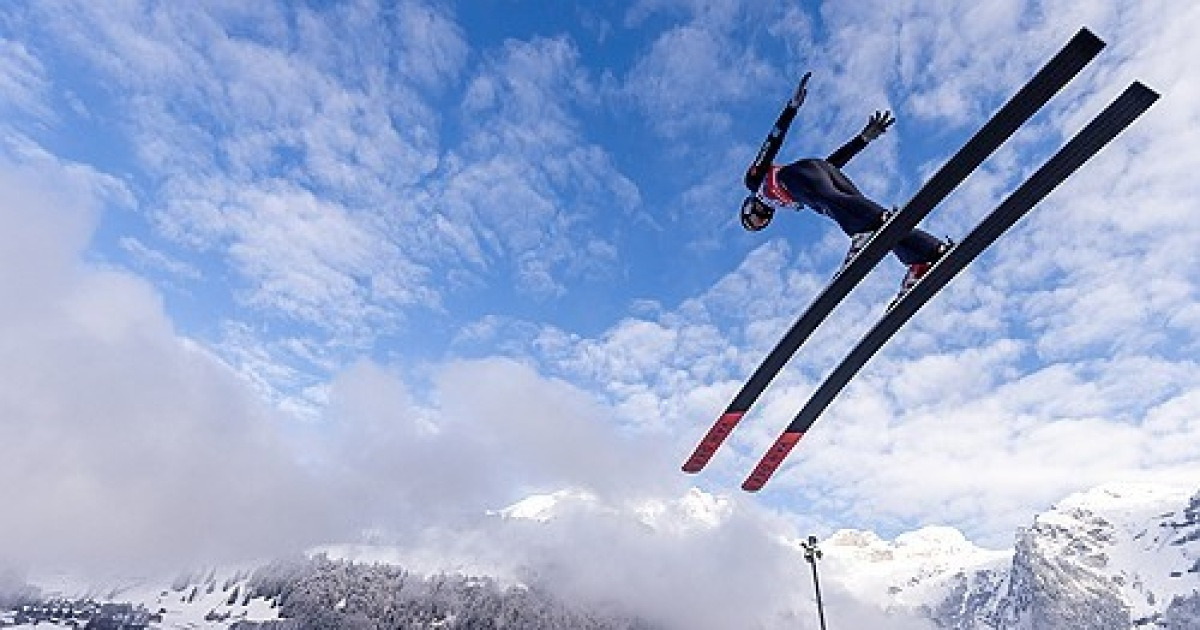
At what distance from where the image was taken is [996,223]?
8914 mm

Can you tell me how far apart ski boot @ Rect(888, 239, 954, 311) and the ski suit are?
0.15 ft

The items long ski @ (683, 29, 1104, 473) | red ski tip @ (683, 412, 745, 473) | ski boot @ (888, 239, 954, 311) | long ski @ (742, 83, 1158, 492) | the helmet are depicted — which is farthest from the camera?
red ski tip @ (683, 412, 745, 473)

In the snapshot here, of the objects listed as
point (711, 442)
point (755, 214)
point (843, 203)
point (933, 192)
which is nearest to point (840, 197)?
point (843, 203)

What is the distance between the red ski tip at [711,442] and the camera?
1295cm

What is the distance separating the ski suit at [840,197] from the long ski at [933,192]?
1.08ft

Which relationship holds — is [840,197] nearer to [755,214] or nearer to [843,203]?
[843,203]

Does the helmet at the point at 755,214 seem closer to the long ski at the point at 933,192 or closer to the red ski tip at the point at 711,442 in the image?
the long ski at the point at 933,192

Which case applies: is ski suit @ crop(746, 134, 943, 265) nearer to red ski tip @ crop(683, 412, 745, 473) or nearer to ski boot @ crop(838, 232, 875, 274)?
ski boot @ crop(838, 232, 875, 274)

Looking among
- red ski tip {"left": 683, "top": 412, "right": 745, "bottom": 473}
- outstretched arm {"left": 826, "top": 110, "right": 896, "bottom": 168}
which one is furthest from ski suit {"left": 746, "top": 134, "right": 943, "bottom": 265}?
red ski tip {"left": 683, "top": 412, "right": 745, "bottom": 473}

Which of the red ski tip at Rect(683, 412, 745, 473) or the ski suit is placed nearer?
the ski suit

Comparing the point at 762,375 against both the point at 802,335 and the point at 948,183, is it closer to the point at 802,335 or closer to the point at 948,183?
the point at 802,335

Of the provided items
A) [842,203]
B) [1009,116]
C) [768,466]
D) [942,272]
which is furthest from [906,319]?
[768,466]

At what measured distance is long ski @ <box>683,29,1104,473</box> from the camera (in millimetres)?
6984

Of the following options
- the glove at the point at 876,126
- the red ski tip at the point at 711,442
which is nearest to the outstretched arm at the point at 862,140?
the glove at the point at 876,126
